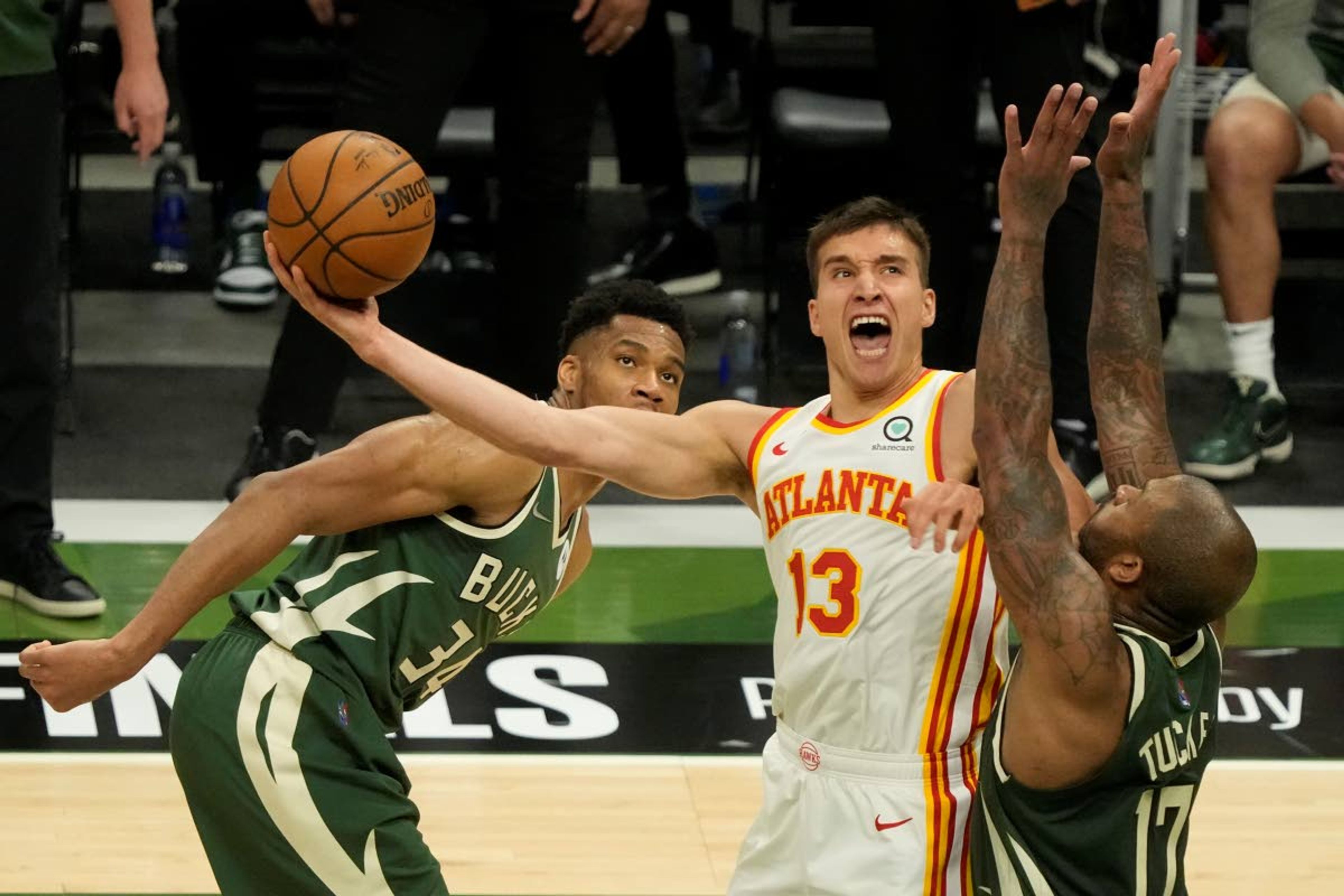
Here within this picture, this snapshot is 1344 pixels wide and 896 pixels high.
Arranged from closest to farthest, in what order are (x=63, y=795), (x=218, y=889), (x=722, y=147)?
(x=218, y=889) < (x=63, y=795) < (x=722, y=147)

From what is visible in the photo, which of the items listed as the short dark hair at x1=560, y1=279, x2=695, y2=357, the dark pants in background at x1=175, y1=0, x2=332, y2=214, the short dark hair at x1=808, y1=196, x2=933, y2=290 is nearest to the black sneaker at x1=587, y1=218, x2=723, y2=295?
the dark pants in background at x1=175, y1=0, x2=332, y2=214

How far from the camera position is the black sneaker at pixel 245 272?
8383 mm

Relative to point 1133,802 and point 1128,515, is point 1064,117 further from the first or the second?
point 1133,802

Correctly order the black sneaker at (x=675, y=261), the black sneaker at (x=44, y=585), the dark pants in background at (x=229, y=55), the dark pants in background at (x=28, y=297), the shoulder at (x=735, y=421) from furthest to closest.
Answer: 1. the black sneaker at (x=675, y=261)
2. the dark pants in background at (x=229, y=55)
3. the black sneaker at (x=44, y=585)
4. the dark pants in background at (x=28, y=297)
5. the shoulder at (x=735, y=421)

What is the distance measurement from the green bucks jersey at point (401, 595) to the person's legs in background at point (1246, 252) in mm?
3741

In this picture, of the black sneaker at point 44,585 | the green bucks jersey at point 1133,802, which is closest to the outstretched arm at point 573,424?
the green bucks jersey at point 1133,802

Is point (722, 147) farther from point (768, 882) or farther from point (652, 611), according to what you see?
point (768, 882)

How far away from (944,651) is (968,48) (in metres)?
3.46

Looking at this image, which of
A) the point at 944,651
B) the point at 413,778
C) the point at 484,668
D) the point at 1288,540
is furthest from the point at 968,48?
the point at 944,651

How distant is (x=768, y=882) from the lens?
12.0 ft

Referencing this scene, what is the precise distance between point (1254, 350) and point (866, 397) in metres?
3.74

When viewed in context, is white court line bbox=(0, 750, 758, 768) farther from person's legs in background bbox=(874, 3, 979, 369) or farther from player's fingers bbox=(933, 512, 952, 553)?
player's fingers bbox=(933, 512, 952, 553)

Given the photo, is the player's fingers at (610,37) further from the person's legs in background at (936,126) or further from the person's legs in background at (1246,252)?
the person's legs in background at (1246,252)

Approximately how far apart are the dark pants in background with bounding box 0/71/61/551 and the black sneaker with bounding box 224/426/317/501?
27.7 inches
